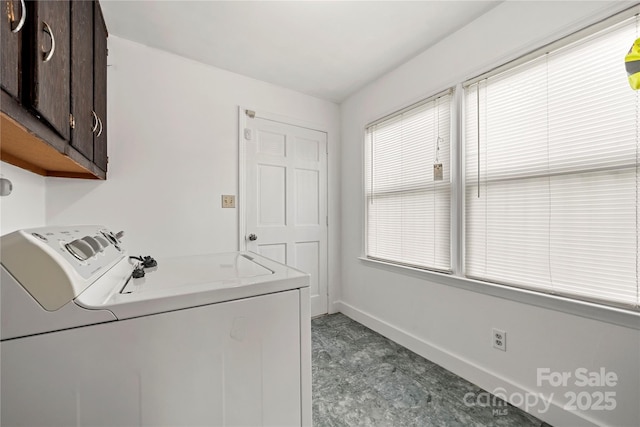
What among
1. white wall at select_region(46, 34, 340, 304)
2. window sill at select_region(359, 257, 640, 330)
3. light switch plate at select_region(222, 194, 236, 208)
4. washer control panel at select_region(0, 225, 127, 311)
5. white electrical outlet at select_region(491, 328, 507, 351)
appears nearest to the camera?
washer control panel at select_region(0, 225, 127, 311)

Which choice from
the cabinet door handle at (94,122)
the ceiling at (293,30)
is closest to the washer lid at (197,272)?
the cabinet door handle at (94,122)

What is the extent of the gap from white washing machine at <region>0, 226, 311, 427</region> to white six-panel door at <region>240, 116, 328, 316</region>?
60.9 inches

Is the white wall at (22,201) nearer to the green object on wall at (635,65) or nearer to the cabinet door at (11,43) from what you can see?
the cabinet door at (11,43)

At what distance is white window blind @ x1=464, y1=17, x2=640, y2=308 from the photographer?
121cm

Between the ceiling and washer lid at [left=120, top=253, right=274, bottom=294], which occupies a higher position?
the ceiling

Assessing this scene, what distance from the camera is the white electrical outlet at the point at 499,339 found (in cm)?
158

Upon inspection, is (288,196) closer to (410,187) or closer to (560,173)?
(410,187)

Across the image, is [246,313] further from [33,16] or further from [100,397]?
[33,16]

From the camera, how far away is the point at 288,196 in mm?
2699

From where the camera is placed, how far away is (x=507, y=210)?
161 cm

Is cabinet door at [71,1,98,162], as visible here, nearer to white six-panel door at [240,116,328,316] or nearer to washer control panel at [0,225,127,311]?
washer control panel at [0,225,127,311]

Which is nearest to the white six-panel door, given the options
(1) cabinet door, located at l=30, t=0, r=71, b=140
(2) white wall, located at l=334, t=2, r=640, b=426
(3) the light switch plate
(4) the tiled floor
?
(3) the light switch plate

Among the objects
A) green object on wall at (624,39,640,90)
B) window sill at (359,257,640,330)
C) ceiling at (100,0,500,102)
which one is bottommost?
window sill at (359,257,640,330)

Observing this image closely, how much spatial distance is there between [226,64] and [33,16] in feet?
5.60
